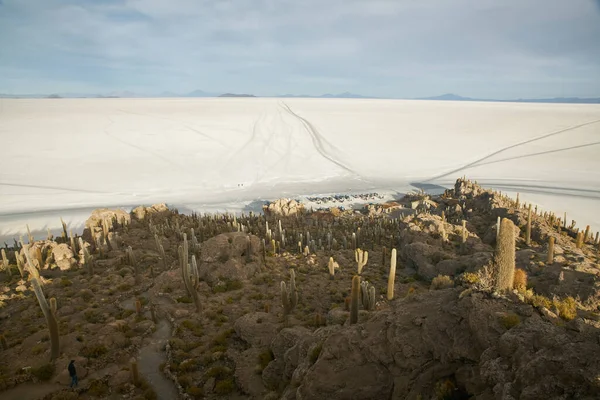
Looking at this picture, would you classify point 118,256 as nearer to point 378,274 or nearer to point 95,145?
point 378,274

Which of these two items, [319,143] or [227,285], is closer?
[227,285]

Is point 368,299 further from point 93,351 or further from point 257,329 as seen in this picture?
point 93,351

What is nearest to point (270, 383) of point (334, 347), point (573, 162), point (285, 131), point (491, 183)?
point (334, 347)

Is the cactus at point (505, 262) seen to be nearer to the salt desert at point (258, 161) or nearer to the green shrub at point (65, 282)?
the green shrub at point (65, 282)

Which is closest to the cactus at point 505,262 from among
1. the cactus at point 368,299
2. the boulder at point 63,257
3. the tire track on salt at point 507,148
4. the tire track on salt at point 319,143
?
the cactus at point 368,299

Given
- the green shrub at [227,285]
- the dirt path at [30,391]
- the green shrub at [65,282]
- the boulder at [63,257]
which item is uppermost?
the boulder at [63,257]

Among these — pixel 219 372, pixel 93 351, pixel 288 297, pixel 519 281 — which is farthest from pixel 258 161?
pixel 519 281
